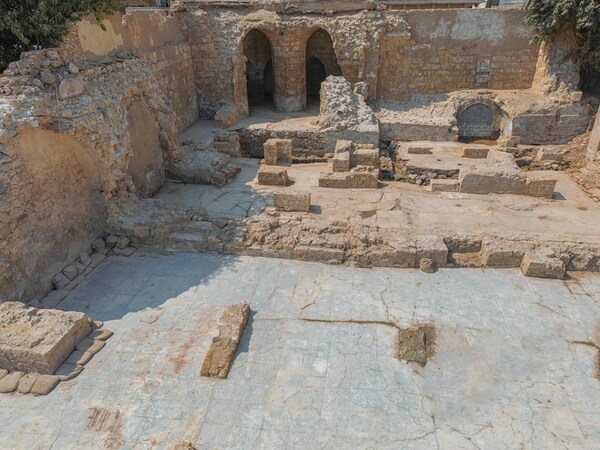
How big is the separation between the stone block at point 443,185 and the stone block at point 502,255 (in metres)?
2.96

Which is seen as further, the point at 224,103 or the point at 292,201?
the point at 224,103

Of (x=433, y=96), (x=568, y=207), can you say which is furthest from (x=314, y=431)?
(x=433, y=96)

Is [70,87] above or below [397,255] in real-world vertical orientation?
above

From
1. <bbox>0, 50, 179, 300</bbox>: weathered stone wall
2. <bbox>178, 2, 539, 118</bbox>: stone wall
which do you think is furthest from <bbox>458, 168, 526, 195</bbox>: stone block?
<bbox>0, 50, 179, 300</bbox>: weathered stone wall

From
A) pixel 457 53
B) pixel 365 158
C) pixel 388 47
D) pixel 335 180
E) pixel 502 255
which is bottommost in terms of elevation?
pixel 502 255

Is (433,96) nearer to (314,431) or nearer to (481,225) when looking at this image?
(481,225)

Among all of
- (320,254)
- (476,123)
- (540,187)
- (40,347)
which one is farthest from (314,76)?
(40,347)

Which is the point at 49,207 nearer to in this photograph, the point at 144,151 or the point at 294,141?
the point at 144,151

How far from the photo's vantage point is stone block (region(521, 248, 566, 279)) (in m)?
6.70

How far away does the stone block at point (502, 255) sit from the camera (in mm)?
6934

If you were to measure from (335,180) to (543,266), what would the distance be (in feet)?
15.5

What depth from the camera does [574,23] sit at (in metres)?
12.3

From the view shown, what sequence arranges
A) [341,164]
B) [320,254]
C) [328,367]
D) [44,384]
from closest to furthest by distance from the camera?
[44,384]
[328,367]
[320,254]
[341,164]

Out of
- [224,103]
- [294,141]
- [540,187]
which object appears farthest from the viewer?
[224,103]
